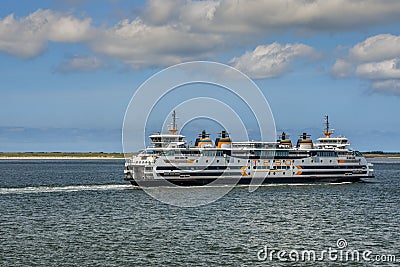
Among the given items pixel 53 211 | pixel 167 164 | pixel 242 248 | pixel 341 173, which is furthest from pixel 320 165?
pixel 242 248

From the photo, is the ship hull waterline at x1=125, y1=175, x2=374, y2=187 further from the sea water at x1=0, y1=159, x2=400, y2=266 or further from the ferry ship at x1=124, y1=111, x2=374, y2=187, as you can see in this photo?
the sea water at x1=0, y1=159, x2=400, y2=266

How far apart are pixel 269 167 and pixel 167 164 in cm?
1882

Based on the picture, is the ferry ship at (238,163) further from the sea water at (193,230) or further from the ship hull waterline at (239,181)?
the sea water at (193,230)

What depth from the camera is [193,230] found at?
50.0 m

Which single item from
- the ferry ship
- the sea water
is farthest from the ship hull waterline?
the sea water

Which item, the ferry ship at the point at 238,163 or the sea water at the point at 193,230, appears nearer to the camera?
the sea water at the point at 193,230

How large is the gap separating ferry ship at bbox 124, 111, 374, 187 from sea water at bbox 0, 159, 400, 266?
8.21m

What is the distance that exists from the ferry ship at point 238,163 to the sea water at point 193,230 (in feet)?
26.9

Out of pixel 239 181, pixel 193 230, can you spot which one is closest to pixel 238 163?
pixel 239 181

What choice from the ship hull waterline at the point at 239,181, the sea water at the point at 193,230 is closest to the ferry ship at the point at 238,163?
the ship hull waterline at the point at 239,181

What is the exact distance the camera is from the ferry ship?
3447 inches

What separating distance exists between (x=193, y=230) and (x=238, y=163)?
44.1 metres

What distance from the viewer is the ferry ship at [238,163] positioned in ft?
287

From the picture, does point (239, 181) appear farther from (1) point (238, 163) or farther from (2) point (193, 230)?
(2) point (193, 230)
